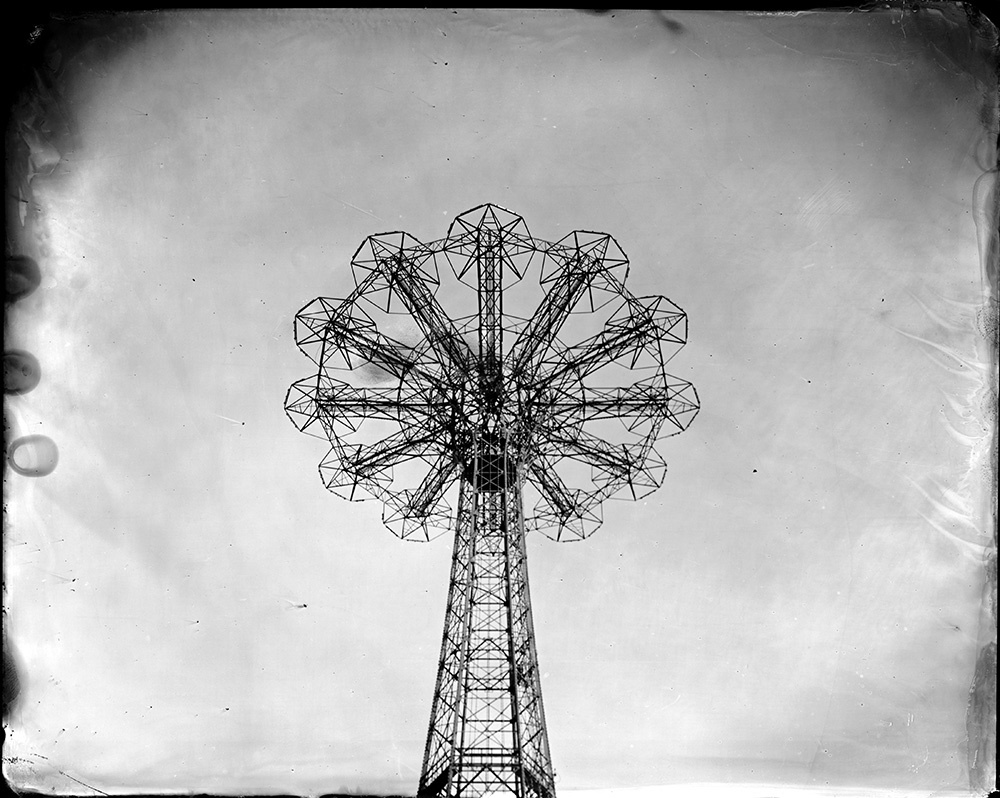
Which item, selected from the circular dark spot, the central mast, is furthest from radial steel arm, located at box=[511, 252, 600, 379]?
the circular dark spot

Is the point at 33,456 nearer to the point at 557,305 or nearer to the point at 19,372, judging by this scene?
the point at 19,372

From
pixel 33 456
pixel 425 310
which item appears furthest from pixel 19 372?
pixel 425 310

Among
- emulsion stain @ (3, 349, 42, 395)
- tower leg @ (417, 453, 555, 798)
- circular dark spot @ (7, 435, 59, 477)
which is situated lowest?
tower leg @ (417, 453, 555, 798)

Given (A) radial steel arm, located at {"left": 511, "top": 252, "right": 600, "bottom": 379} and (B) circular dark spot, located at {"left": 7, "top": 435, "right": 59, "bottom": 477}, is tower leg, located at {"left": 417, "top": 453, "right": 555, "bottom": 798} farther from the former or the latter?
(B) circular dark spot, located at {"left": 7, "top": 435, "right": 59, "bottom": 477}

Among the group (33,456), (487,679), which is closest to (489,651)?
(487,679)

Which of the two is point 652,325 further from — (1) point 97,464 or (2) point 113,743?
(2) point 113,743

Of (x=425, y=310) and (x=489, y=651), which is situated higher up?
(x=425, y=310)

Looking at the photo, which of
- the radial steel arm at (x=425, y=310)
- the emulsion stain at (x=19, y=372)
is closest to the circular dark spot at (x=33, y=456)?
the emulsion stain at (x=19, y=372)

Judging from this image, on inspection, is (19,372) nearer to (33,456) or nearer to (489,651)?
(33,456)

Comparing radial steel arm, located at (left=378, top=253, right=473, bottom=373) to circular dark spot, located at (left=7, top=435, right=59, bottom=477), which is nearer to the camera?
radial steel arm, located at (left=378, top=253, right=473, bottom=373)

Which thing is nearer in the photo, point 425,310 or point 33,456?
point 425,310

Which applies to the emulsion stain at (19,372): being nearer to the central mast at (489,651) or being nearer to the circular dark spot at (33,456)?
the circular dark spot at (33,456)
